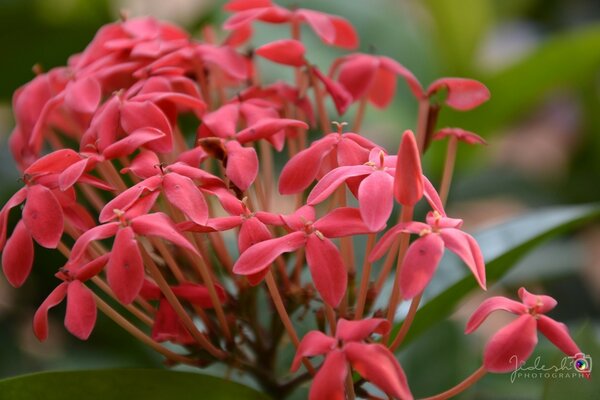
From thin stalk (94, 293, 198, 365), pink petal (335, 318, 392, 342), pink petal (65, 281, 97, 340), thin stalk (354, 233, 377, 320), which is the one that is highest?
pink petal (335, 318, 392, 342)

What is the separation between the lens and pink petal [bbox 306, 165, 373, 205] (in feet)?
1.47

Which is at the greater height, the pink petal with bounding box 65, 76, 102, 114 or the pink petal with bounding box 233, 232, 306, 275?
the pink petal with bounding box 65, 76, 102, 114

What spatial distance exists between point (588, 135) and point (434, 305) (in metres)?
0.68

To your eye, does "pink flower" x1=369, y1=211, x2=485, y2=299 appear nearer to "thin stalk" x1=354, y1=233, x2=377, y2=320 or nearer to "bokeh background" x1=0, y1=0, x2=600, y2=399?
"thin stalk" x1=354, y1=233, x2=377, y2=320

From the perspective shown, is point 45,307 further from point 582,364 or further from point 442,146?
point 442,146

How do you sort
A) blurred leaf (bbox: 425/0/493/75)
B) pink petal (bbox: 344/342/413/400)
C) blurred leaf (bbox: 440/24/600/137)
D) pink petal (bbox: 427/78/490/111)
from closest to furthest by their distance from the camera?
1. pink petal (bbox: 344/342/413/400)
2. pink petal (bbox: 427/78/490/111)
3. blurred leaf (bbox: 440/24/600/137)
4. blurred leaf (bbox: 425/0/493/75)

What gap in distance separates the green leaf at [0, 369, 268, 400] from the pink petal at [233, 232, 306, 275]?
12cm

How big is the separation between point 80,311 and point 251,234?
0.10m

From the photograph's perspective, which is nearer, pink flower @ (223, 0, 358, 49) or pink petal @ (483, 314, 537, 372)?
pink petal @ (483, 314, 537, 372)

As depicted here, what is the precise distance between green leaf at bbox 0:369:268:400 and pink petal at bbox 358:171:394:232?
6.3 inches

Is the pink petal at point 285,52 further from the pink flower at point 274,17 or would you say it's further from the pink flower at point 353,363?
the pink flower at point 353,363

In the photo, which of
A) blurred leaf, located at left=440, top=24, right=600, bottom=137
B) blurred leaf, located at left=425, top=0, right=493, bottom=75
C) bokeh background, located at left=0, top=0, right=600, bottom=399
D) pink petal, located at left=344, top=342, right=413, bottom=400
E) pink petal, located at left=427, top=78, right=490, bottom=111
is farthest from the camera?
blurred leaf, located at left=425, top=0, right=493, bottom=75

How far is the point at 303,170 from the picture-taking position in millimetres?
497

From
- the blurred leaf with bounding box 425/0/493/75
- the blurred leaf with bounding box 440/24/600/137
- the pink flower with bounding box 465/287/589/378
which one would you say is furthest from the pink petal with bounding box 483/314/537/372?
the blurred leaf with bounding box 425/0/493/75
